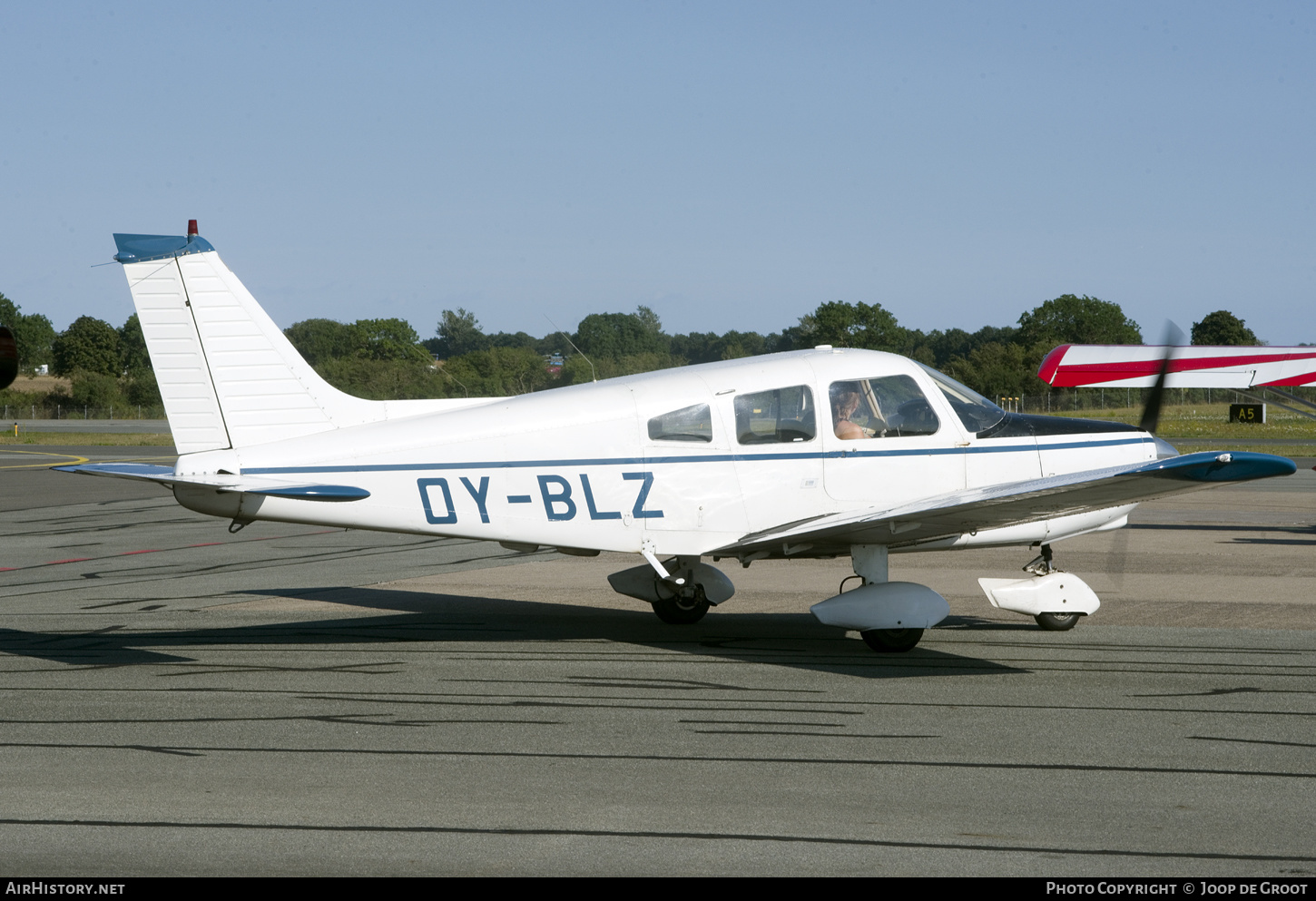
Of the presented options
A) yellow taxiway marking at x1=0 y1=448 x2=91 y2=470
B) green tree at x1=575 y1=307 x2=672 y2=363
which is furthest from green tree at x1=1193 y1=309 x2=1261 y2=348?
yellow taxiway marking at x1=0 y1=448 x2=91 y2=470

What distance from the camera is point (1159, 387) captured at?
31.9ft

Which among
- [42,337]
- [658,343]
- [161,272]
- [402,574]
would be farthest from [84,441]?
[42,337]

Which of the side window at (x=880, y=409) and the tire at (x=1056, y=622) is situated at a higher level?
the side window at (x=880, y=409)

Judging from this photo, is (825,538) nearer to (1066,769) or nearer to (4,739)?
(1066,769)

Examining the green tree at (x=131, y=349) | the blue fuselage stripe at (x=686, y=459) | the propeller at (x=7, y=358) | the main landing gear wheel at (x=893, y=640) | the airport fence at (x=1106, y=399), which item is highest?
the green tree at (x=131, y=349)

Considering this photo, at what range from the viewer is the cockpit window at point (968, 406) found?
988 centimetres

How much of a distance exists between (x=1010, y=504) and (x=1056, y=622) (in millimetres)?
2138

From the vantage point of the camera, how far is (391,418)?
9547 mm

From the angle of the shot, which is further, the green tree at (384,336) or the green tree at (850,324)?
the green tree at (384,336)

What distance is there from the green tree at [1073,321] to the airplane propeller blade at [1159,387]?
2771 inches

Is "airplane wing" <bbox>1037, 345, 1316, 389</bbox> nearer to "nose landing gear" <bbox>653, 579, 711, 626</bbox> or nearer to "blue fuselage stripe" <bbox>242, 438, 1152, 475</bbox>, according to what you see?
"blue fuselage stripe" <bbox>242, 438, 1152, 475</bbox>

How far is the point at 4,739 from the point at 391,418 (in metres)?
3.78

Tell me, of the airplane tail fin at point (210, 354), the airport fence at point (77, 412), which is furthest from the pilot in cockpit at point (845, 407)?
the airport fence at point (77, 412)

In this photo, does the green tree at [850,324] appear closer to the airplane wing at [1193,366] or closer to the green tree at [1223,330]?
the green tree at [1223,330]
